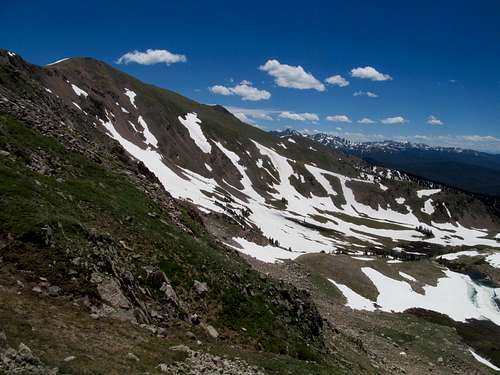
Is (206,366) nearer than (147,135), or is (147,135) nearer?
(206,366)

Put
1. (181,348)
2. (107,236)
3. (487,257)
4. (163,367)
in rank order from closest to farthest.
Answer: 1. (163,367)
2. (181,348)
3. (107,236)
4. (487,257)

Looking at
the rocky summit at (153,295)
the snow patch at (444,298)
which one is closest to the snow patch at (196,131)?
the rocky summit at (153,295)

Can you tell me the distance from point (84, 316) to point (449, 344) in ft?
155

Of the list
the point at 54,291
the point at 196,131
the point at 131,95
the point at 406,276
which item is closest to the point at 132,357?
the point at 54,291

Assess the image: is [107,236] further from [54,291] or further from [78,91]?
[78,91]

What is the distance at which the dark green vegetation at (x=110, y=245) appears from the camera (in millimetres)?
17234

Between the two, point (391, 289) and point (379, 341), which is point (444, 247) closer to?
point (391, 289)

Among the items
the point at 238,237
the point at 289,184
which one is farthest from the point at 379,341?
the point at 289,184

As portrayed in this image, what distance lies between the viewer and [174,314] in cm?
2012

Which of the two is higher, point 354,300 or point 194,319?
point 194,319

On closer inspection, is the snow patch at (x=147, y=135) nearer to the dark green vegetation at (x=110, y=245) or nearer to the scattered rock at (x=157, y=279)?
the dark green vegetation at (x=110, y=245)

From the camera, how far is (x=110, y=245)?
68.7 ft

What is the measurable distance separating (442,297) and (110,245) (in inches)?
2661

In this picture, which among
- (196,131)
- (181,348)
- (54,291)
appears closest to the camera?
(54,291)
